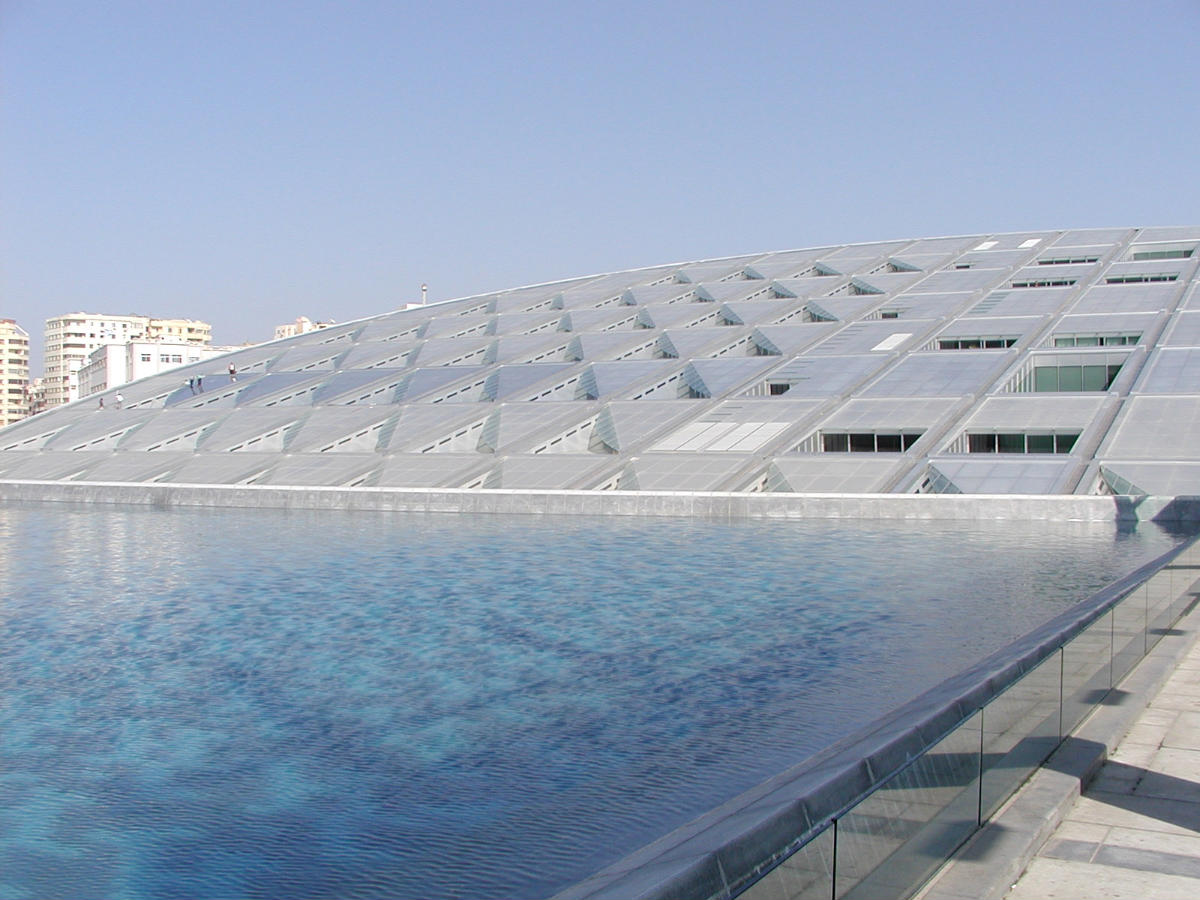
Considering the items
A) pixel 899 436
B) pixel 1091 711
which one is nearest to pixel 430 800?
pixel 1091 711

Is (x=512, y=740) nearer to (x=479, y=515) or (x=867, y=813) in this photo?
(x=867, y=813)


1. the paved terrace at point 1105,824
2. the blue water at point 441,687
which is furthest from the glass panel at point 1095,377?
the paved terrace at point 1105,824

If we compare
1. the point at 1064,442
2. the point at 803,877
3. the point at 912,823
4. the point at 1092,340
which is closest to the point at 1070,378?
the point at 1092,340

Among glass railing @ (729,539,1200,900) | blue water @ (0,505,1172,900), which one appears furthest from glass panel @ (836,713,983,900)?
blue water @ (0,505,1172,900)

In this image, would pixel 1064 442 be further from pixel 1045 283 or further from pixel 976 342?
pixel 1045 283

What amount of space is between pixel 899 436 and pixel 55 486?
2339cm

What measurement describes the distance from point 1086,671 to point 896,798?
3.66m

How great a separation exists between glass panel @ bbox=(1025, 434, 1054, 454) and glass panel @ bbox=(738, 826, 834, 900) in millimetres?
25224

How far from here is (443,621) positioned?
49.5 ft

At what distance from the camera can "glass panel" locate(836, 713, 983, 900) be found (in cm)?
509

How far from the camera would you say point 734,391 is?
3434 cm

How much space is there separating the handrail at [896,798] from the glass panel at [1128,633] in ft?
0.66

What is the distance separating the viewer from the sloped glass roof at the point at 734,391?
28125mm

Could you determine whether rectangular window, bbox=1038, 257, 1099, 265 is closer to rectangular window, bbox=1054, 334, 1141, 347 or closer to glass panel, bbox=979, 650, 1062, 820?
rectangular window, bbox=1054, 334, 1141, 347
